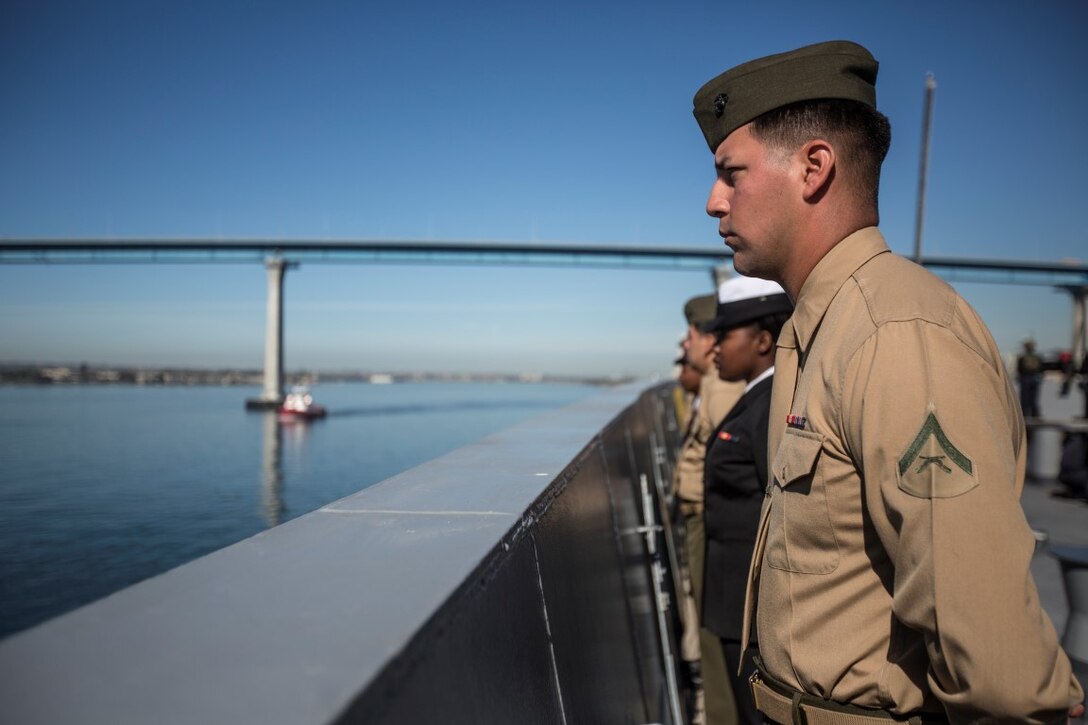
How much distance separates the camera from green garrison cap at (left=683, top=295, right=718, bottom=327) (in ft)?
16.3

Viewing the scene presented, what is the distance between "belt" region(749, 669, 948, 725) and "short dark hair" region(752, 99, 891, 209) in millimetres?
748

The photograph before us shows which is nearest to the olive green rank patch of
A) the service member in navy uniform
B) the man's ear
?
the man's ear

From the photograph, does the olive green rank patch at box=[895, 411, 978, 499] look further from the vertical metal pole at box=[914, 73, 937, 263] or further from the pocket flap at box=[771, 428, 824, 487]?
the vertical metal pole at box=[914, 73, 937, 263]

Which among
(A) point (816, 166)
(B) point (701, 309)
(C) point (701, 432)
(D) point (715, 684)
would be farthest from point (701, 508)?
(A) point (816, 166)

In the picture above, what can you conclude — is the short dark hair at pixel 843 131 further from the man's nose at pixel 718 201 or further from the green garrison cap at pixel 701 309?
the green garrison cap at pixel 701 309

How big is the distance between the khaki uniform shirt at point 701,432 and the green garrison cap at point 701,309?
1.19m

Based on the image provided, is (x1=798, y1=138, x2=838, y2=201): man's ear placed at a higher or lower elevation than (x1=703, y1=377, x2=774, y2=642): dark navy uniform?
higher

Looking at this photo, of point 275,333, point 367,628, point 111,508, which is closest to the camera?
point 367,628

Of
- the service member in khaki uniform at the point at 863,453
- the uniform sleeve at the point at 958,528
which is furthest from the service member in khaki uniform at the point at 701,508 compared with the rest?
the uniform sleeve at the point at 958,528

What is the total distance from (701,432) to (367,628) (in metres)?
3.07

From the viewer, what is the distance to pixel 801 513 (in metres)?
1.11

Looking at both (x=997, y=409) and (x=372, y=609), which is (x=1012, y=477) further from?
(x=372, y=609)

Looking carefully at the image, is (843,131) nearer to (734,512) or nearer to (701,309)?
(734,512)

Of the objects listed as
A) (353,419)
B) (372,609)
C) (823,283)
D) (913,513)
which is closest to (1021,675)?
(913,513)
